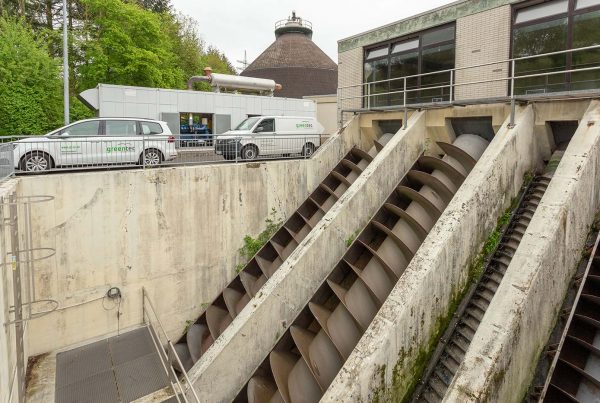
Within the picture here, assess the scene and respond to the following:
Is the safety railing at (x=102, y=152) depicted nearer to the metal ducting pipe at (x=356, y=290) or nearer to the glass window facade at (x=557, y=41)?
the metal ducting pipe at (x=356, y=290)

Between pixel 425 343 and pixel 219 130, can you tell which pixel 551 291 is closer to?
pixel 425 343

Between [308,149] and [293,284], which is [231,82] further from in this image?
[293,284]

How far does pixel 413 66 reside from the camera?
12961mm

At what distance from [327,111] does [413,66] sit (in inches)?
464

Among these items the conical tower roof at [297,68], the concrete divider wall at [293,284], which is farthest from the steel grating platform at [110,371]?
the conical tower roof at [297,68]

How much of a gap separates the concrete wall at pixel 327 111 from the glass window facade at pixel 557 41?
14.2 m

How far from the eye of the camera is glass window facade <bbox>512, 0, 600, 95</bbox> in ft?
29.9

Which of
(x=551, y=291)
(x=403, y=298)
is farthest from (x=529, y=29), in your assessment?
(x=403, y=298)

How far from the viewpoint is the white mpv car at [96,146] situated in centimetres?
955

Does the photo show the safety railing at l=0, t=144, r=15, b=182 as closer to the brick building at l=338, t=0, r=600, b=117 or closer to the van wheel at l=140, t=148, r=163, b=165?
the van wheel at l=140, t=148, r=163, b=165

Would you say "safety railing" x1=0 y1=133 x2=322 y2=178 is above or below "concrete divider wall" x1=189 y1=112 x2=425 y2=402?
above

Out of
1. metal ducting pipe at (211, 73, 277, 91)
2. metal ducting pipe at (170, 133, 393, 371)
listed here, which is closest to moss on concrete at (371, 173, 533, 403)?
metal ducting pipe at (170, 133, 393, 371)

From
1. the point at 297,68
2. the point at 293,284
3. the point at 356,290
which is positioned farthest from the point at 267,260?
the point at 297,68

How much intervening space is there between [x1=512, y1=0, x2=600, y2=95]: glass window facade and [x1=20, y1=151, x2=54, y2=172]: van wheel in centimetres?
1257
